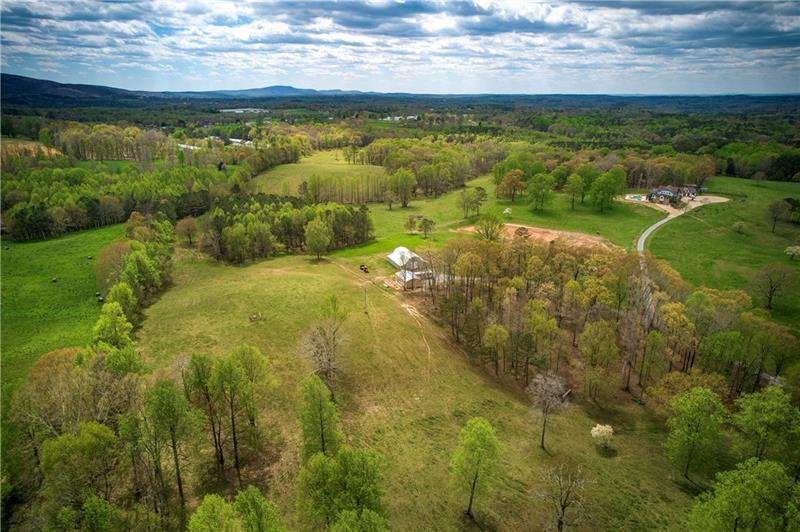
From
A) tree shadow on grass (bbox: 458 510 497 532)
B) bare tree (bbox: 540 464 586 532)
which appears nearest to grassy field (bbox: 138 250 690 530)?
tree shadow on grass (bbox: 458 510 497 532)

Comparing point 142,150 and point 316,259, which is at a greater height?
point 142,150

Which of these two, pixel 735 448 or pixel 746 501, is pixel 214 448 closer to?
pixel 746 501

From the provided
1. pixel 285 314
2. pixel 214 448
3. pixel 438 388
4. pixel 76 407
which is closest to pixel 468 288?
pixel 438 388

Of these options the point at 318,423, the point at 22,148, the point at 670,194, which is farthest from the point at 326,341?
the point at 22,148

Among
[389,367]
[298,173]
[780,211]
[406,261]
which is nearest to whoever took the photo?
[389,367]

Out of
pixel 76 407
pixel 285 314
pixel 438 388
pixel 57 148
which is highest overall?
pixel 57 148

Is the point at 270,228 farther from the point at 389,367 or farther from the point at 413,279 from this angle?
the point at 389,367
